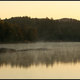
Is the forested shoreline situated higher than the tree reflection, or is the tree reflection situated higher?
the tree reflection

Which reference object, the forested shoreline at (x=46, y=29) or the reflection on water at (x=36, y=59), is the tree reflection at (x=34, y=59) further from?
the forested shoreline at (x=46, y=29)

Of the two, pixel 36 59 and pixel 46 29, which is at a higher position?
pixel 36 59

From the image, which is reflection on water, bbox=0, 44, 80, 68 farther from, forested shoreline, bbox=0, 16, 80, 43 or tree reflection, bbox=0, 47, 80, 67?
Answer: forested shoreline, bbox=0, 16, 80, 43

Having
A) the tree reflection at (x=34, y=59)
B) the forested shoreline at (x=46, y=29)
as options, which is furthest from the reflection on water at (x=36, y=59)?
the forested shoreline at (x=46, y=29)

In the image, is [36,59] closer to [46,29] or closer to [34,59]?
[34,59]

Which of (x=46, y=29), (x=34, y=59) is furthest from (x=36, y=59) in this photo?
(x=46, y=29)

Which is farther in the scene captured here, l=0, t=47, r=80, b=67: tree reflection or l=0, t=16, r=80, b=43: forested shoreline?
l=0, t=16, r=80, b=43: forested shoreline

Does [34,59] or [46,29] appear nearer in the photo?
[34,59]

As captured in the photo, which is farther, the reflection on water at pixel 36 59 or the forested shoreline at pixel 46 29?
the forested shoreline at pixel 46 29

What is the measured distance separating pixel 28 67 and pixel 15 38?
27972 millimetres

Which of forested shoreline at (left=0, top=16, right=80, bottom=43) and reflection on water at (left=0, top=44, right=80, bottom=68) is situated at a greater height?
reflection on water at (left=0, top=44, right=80, bottom=68)

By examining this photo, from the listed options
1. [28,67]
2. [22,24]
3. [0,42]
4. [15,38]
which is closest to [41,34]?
[22,24]

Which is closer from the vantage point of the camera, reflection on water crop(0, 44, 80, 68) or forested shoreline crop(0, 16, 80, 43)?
reflection on water crop(0, 44, 80, 68)

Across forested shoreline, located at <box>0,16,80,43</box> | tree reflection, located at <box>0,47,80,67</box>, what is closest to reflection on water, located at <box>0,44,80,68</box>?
tree reflection, located at <box>0,47,80,67</box>
